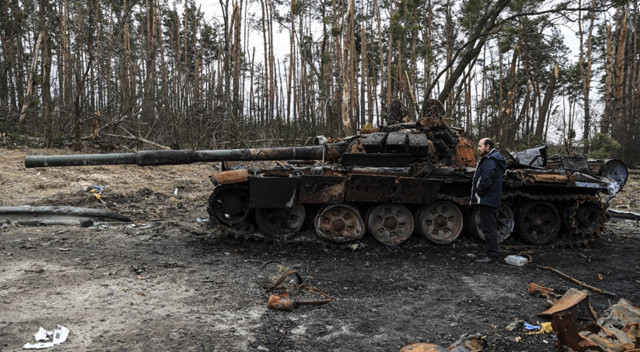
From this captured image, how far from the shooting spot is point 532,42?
26.8 meters

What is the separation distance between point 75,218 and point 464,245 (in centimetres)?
674

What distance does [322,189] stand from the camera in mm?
6258

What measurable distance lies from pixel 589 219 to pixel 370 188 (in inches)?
154

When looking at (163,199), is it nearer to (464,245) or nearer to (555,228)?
(464,245)

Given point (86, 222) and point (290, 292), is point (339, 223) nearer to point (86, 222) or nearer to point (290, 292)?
point (290, 292)

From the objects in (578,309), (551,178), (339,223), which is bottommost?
(578,309)

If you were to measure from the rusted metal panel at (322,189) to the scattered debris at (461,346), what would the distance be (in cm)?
332

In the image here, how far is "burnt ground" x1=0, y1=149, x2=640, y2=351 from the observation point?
10.8 feet

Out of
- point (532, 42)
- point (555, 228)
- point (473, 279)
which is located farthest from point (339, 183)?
point (532, 42)

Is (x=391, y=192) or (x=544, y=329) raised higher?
(x=391, y=192)

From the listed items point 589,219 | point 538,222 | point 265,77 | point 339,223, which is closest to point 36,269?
point 339,223

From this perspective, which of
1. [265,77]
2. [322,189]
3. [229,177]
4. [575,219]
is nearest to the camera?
[229,177]

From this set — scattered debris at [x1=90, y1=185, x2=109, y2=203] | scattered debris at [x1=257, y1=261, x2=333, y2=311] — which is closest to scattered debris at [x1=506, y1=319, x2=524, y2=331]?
scattered debris at [x1=257, y1=261, x2=333, y2=311]

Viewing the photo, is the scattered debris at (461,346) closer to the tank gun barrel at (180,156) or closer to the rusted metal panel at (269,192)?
the rusted metal panel at (269,192)
